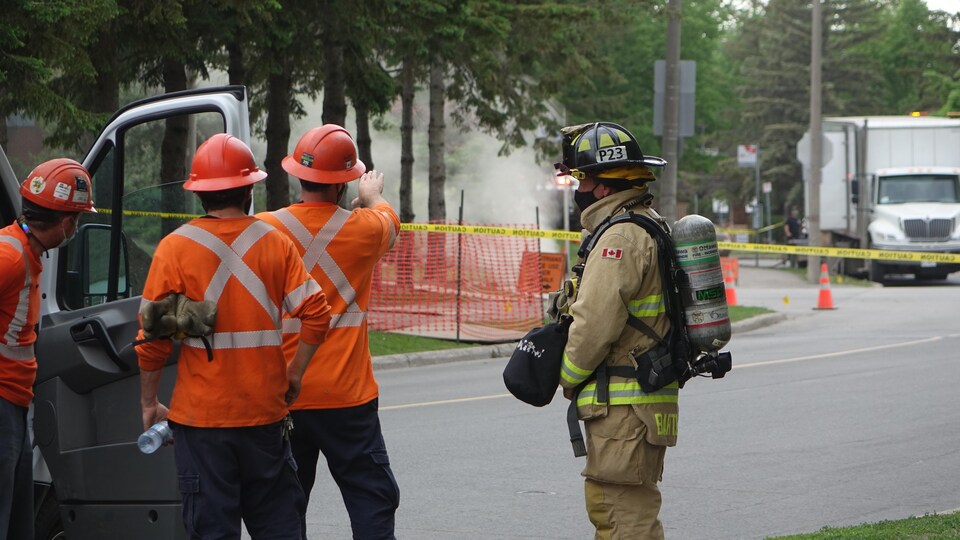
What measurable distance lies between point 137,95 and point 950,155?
1917 cm

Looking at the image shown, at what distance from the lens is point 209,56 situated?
17.3 m

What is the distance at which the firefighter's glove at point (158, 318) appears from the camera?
4.55 metres

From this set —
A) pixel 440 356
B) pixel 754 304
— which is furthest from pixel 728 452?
pixel 754 304

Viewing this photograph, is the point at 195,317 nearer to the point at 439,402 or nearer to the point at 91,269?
the point at 91,269

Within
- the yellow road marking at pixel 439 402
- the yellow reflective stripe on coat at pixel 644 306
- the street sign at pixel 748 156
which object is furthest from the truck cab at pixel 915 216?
the yellow reflective stripe on coat at pixel 644 306

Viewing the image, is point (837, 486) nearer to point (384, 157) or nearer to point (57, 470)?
point (57, 470)

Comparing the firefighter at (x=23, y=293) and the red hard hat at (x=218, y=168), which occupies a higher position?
the red hard hat at (x=218, y=168)

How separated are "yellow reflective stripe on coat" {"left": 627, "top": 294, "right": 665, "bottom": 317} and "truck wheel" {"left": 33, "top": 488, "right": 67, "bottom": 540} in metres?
2.38

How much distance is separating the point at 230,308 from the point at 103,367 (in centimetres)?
81

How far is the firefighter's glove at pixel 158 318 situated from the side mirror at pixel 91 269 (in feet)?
2.61

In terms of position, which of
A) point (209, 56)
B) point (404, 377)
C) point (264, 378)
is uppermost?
→ point (209, 56)

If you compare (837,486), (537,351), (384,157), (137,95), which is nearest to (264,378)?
(537,351)

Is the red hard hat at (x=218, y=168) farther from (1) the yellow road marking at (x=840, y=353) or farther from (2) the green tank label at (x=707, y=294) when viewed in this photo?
(1) the yellow road marking at (x=840, y=353)

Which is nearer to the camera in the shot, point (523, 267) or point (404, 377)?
point (404, 377)
